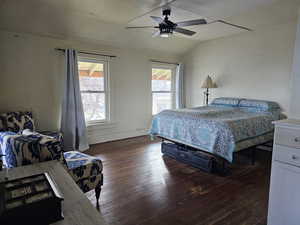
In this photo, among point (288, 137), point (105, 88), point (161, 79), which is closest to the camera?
point (288, 137)

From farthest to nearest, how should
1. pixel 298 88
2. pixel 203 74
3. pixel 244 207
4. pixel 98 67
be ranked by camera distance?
1. pixel 203 74
2. pixel 98 67
3. pixel 244 207
4. pixel 298 88

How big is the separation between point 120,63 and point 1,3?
2472 mm

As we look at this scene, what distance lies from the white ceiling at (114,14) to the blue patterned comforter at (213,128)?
5.89 ft

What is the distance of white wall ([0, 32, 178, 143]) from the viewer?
11.7 feet

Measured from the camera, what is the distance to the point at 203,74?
18.4 ft

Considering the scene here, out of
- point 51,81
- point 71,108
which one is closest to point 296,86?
point 71,108

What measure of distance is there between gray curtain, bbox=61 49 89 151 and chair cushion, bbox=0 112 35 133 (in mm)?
622

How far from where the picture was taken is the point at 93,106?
4.62 m

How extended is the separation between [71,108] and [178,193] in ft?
8.96

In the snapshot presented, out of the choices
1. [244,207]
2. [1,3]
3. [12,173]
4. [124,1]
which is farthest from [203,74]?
[12,173]

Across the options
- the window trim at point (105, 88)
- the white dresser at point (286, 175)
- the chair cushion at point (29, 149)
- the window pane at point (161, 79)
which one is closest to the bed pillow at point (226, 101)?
the window pane at point (161, 79)

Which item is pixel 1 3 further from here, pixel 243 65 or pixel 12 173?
pixel 243 65

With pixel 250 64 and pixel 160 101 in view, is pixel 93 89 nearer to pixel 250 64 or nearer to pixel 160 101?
pixel 160 101

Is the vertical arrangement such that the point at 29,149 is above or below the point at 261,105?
below
